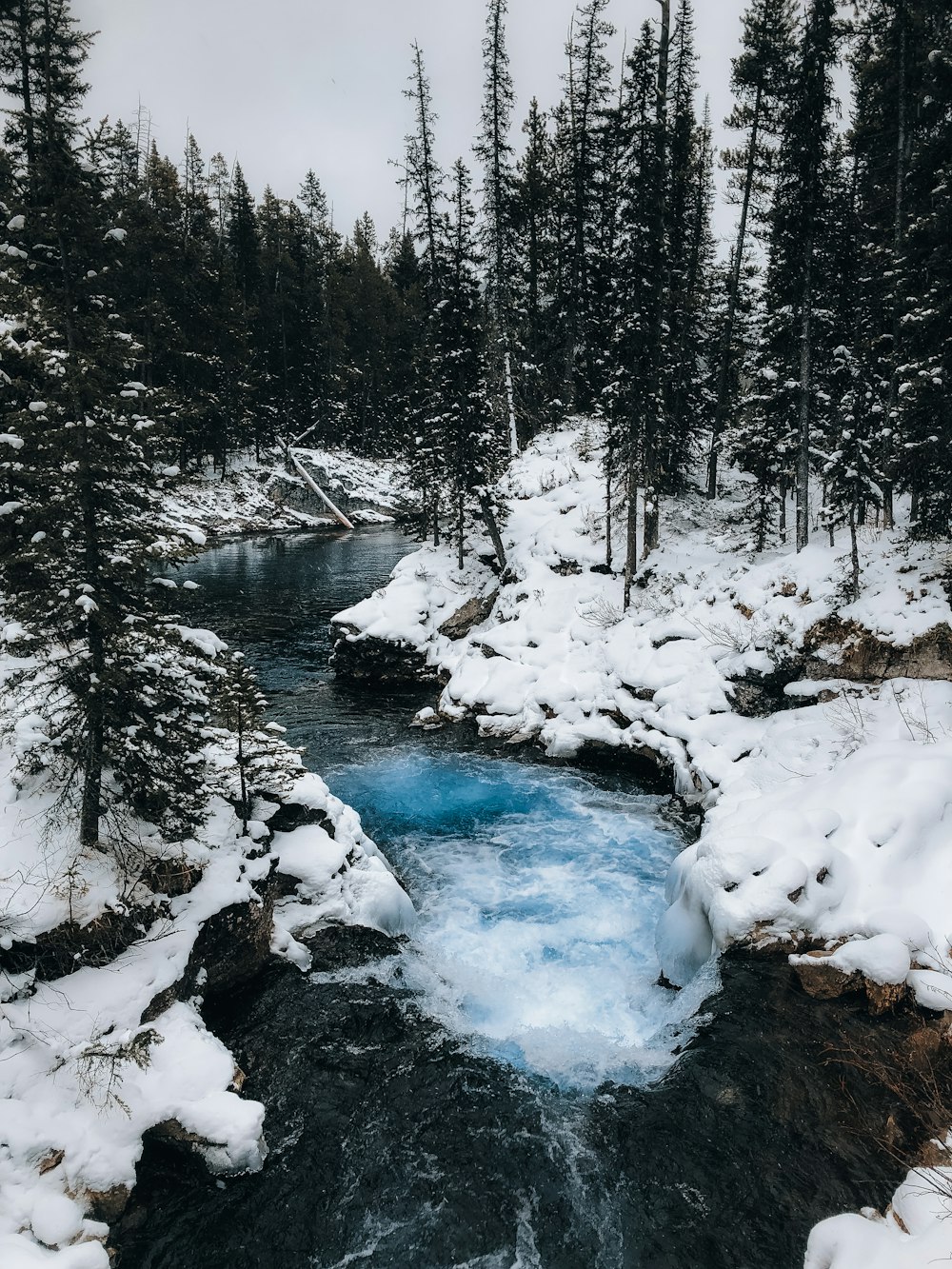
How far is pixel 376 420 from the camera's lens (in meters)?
63.8

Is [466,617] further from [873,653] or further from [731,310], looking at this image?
[731,310]

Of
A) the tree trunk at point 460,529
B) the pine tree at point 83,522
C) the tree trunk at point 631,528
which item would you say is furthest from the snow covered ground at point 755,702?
the pine tree at point 83,522

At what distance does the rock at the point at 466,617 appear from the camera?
24.3 m

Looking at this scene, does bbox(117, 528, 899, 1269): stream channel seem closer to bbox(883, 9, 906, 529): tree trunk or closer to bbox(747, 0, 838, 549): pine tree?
bbox(883, 9, 906, 529): tree trunk

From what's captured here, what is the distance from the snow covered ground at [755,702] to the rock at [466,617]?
259 mm

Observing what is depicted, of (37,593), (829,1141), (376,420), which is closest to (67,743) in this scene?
(37,593)

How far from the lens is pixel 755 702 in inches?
611

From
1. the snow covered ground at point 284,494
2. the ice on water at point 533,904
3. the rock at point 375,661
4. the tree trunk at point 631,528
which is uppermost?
the snow covered ground at point 284,494

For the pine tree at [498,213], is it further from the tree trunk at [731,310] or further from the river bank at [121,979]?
the river bank at [121,979]

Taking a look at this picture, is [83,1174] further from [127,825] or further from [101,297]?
[101,297]

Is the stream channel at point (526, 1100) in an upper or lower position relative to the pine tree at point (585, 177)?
lower

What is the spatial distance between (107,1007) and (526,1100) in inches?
198

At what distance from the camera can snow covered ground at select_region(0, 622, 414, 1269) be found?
6.02 m

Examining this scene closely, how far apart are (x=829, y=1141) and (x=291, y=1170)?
226 inches
